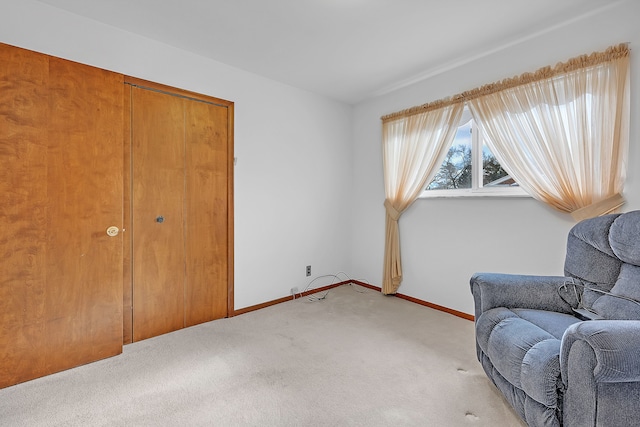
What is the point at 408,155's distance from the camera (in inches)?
130

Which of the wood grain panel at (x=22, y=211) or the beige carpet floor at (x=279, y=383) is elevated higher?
the wood grain panel at (x=22, y=211)

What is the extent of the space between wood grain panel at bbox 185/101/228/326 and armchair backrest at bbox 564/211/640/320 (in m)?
2.83

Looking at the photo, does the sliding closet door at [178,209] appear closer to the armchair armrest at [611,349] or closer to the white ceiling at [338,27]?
the white ceiling at [338,27]

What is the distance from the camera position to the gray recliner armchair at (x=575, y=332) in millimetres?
1105

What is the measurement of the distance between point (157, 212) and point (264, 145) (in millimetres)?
1286

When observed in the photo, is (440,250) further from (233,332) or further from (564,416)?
(233,332)

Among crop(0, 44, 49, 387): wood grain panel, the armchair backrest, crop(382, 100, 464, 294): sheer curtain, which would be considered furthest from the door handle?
the armchair backrest

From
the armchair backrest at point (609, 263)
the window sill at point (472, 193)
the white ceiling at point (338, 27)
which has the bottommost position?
the armchair backrest at point (609, 263)

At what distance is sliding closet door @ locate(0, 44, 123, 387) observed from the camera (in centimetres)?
176

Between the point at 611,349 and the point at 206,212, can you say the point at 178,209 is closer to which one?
the point at 206,212

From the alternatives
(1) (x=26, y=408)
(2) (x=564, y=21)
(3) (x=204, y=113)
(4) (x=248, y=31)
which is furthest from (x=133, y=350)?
(2) (x=564, y=21)

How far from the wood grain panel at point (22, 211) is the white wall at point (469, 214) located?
10.4 ft

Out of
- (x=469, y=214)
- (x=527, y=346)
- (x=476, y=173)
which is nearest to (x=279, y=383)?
(x=527, y=346)

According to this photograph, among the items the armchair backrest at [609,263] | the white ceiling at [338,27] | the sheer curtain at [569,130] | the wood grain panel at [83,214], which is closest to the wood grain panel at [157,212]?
the wood grain panel at [83,214]
